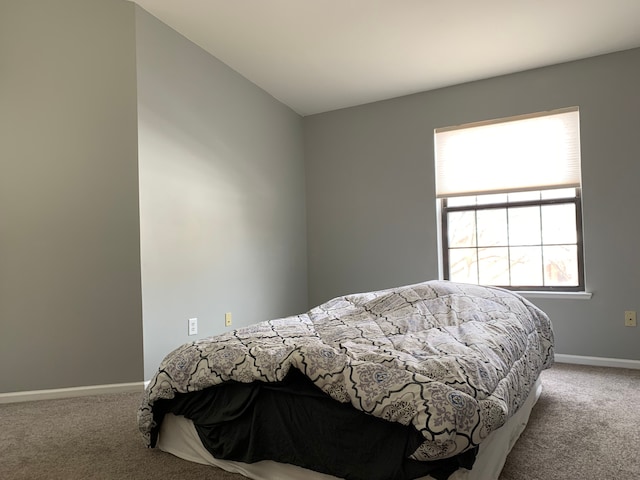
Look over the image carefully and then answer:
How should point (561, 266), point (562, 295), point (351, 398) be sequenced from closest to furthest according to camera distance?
point (351, 398) → point (562, 295) → point (561, 266)

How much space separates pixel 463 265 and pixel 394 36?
210 centimetres

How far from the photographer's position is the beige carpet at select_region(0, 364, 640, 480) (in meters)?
1.81

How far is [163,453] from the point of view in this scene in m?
1.96

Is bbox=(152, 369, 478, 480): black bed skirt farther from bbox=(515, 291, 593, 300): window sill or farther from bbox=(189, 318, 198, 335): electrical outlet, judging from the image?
bbox=(515, 291, 593, 300): window sill

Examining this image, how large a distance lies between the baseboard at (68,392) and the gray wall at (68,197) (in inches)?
1.3

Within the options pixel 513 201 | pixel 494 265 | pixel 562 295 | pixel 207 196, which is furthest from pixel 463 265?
pixel 207 196

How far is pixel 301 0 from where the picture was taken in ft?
8.91

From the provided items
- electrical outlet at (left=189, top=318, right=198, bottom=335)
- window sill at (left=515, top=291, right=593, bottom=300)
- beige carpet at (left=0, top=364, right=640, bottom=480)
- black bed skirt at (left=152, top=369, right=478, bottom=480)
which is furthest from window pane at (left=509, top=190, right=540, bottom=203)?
black bed skirt at (left=152, top=369, right=478, bottom=480)

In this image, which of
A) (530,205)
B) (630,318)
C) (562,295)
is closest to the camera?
(630,318)

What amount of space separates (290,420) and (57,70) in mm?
2648

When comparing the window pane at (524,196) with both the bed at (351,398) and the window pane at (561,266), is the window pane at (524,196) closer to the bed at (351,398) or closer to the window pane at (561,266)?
the window pane at (561,266)

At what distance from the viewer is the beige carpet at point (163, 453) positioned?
5.92 feet

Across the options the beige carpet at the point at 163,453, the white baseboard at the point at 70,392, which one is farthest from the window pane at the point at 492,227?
the white baseboard at the point at 70,392

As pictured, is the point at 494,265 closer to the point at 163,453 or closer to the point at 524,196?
the point at 524,196
